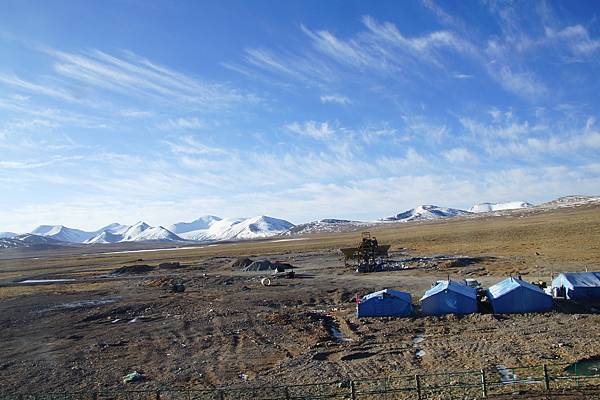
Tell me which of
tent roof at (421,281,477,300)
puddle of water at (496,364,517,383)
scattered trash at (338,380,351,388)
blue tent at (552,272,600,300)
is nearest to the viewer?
puddle of water at (496,364,517,383)

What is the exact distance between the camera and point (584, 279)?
28797 mm

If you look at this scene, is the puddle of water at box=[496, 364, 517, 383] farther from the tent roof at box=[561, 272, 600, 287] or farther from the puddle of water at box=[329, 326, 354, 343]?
the tent roof at box=[561, 272, 600, 287]

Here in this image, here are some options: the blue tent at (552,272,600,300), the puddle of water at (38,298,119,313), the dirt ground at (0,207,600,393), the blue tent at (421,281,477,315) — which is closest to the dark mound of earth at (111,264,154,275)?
the dirt ground at (0,207,600,393)

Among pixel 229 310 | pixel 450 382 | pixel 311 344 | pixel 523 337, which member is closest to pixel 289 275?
Answer: pixel 229 310

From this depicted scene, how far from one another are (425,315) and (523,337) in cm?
656

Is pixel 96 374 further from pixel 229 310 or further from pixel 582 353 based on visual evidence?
pixel 582 353

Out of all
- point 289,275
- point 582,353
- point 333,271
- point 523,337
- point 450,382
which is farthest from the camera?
point 333,271

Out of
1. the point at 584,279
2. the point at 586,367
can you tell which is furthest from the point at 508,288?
the point at 586,367

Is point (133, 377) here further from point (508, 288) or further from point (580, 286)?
point (580, 286)

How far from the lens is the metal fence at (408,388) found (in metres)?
14.8

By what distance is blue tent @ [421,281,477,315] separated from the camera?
87.6ft

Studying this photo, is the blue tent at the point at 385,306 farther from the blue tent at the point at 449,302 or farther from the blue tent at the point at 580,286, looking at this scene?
the blue tent at the point at 580,286

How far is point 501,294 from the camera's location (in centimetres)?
2642

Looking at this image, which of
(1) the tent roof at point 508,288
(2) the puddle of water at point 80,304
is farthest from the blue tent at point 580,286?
(2) the puddle of water at point 80,304
